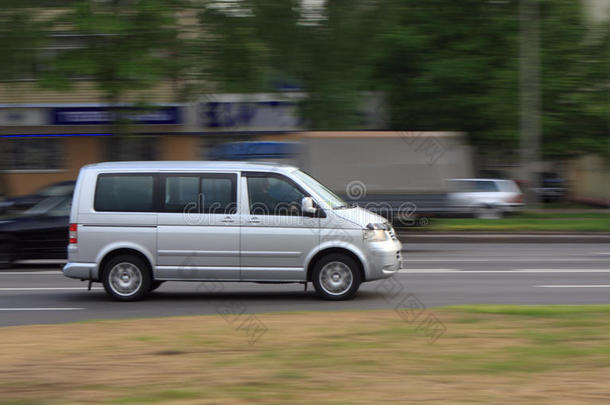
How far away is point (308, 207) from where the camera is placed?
1032cm

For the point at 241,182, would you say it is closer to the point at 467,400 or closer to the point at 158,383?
the point at 158,383

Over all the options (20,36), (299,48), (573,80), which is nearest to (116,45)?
(20,36)

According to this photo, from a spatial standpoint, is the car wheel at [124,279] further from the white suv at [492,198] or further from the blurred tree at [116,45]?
the white suv at [492,198]

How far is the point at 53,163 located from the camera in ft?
109

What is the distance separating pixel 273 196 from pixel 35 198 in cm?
888

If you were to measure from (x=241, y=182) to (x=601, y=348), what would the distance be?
529 cm

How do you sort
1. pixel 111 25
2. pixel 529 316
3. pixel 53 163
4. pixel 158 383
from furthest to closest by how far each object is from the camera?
pixel 53 163 → pixel 111 25 → pixel 529 316 → pixel 158 383

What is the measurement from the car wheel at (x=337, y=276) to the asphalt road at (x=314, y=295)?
0.16m

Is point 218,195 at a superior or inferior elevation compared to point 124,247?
superior

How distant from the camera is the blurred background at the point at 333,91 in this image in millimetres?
21406

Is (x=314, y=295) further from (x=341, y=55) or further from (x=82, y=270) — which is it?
(x=341, y=55)

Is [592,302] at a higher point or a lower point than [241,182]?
lower

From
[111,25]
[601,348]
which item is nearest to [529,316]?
[601,348]

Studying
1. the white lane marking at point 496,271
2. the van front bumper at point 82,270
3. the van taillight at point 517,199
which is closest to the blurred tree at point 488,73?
the van taillight at point 517,199
